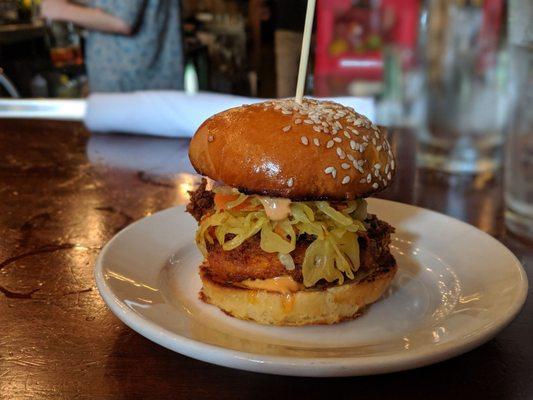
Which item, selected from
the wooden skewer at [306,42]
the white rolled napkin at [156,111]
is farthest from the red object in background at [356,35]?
the wooden skewer at [306,42]

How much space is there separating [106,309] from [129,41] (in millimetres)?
2743

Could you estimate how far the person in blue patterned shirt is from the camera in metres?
3.41

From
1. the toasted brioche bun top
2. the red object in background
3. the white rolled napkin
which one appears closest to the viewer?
the toasted brioche bun top

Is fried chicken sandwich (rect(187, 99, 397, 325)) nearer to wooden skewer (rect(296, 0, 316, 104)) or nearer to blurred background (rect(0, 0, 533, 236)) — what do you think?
wooden skewer (rect(296, 0, 316, 104))

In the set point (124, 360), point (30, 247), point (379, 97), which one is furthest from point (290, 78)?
point (124, 360)

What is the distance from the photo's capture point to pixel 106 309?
1.16 m

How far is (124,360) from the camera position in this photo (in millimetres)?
979

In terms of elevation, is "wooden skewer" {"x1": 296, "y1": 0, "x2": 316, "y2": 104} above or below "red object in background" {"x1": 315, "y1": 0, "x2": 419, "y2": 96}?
above

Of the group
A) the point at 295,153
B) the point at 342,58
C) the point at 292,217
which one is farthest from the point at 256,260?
the point at 342,58

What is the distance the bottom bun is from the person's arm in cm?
260

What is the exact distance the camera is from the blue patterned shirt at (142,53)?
11.7ft

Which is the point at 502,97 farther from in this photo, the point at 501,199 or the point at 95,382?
the point at 95,382

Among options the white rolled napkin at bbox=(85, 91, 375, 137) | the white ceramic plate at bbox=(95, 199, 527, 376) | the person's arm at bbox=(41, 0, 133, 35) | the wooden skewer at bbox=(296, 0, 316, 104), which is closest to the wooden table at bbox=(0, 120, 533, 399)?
the white ceramic plate at bbox=(95, 199, 527, 376)

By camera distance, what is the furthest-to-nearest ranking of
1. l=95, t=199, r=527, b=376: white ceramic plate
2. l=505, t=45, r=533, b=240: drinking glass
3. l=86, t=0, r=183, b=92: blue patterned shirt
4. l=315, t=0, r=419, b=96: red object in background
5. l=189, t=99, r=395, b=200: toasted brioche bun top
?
l=315, t=0, r=419, b=96: red object in background
l=86, t=0, r=183, b=92: blue patterned shirt
l=505, t=45, r=533, b=240: drinking glass
l=189, t=99, r=395, b=200: toasted brioche bun top
l=95, t=199, r=527, b=376: white ceramic plate
